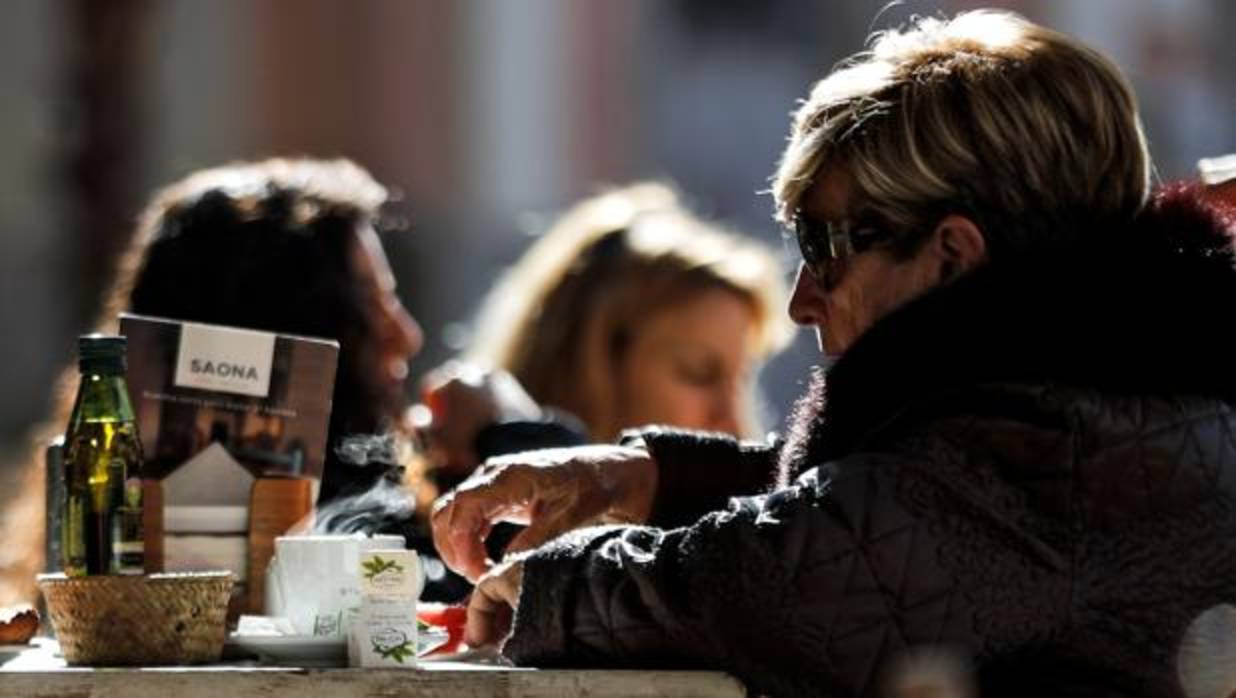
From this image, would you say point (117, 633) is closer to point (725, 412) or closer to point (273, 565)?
point (273, 565)

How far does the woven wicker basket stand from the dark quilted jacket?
1.04ft

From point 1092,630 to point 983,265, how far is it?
1.38 ft

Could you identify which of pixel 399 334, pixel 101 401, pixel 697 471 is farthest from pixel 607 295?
pixel 101 401

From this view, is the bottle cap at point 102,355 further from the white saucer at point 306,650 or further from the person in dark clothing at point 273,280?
the person in dark clothing at point 273,280

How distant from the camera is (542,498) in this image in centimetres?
302

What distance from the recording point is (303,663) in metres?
2.68

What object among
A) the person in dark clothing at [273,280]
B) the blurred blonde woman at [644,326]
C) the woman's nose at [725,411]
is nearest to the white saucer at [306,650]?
the person in dark clothing at [273,280]

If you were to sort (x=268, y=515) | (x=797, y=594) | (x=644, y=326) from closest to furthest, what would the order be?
(x=797, y=594)
(x=268, y=515)
(x=644, y=326)

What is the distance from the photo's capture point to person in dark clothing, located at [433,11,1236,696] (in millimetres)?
2475

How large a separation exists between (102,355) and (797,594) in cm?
87

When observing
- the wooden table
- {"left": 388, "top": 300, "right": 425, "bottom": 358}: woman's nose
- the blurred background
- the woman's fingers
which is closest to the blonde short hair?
the woman's fingers

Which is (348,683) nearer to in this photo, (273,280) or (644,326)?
(273,280)

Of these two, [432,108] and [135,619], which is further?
[432,108]

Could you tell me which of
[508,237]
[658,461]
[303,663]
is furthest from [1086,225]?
[508,237]
